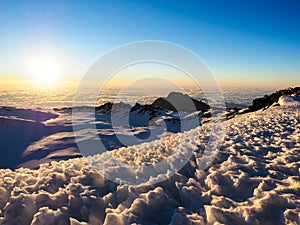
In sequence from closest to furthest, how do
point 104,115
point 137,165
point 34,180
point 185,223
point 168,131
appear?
1. point 185,223
2. point 34,180
3. point 137,165
4. point 168,131
5. point 104,115

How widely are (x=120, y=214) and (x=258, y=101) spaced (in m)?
32.6

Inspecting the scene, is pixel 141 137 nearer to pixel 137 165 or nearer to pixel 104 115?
pixel 104 115

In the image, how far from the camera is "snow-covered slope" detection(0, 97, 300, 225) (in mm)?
3641

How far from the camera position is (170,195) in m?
4.45

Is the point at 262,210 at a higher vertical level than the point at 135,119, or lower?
higher

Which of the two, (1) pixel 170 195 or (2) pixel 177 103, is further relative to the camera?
(2) pixel 177 103

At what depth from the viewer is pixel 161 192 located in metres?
4.31

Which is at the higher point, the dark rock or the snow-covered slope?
the snow-covered slope

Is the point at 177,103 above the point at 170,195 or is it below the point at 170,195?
below

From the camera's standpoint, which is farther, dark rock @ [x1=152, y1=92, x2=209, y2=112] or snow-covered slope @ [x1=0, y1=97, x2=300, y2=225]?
dark rock @ [x1=152, y1=92, x2=209, y2=112]

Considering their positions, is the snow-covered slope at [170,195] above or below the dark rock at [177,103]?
above

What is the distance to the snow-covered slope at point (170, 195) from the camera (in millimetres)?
3641

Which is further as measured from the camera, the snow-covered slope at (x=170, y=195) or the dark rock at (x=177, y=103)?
the dark rock at (x=177, y=103)

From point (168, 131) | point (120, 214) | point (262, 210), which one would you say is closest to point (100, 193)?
point (120, 214)
